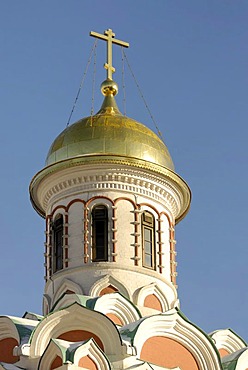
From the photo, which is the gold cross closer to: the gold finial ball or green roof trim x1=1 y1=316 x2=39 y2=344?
the gold finial ball

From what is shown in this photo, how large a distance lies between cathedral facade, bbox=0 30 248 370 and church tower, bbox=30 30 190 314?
15mm

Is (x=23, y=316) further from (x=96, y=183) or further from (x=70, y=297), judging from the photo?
(x=96, y=183)

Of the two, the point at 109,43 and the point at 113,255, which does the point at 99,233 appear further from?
the point at 109,43

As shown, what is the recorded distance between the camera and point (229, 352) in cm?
1733

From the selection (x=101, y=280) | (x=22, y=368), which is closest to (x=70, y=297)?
(x=101, y=280)

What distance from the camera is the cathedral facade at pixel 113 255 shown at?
51.3ft

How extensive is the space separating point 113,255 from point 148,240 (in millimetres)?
711

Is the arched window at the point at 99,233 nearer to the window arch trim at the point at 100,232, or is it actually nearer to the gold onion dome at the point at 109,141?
the window arch trim at the point at 100,232

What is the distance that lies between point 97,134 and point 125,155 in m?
0.57

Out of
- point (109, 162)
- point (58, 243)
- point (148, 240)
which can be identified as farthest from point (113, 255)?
point (109, 162)

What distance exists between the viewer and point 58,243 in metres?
17.6

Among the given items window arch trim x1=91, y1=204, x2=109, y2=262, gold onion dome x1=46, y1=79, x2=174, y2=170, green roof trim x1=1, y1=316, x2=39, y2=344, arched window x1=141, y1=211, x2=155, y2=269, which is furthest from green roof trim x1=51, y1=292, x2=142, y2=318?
gold onion dome x1=46, y1=79, x2=174, y2=170

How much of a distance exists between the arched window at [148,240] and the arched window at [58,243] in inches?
48.2

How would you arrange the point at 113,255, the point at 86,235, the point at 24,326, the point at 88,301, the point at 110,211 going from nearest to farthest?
the point at 24,326 → the point at 88,301 → the point at 113,255 → the point at 86,235 → the point at 110,211
